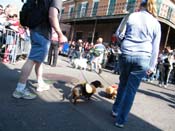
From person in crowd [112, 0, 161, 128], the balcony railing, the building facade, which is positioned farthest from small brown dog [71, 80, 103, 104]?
the building facade

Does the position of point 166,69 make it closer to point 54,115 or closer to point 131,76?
point 131,76

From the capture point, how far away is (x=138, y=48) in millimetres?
4324

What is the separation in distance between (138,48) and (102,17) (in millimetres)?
23581

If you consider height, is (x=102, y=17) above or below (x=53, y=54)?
above

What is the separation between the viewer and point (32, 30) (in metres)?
5.04

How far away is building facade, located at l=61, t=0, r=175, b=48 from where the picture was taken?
80.9 feet

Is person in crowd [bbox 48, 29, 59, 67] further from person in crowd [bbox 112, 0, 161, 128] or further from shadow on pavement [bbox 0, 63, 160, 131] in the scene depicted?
person in crowd [bbox 112, 0, 161, 128]

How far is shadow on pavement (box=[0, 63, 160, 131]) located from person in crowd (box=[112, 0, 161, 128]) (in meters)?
0.42

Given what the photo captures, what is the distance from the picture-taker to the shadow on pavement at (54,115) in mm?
3877

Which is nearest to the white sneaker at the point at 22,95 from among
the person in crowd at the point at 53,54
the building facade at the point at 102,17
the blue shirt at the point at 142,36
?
the blue shirt at the point at 142,36

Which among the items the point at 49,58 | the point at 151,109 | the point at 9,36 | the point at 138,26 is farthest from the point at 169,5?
the point at 138,26

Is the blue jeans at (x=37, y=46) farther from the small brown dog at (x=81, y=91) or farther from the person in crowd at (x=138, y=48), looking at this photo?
the person in crowd at (x=138, y=48)

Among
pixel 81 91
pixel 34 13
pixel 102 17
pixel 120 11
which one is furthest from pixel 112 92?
pixel 120 11

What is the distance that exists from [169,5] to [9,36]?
18.4 metres
